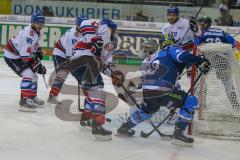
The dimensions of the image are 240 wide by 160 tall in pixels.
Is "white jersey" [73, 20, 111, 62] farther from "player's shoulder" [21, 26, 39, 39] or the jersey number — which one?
the jersey number

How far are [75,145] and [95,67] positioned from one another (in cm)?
84

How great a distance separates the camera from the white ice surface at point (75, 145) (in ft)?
13.0

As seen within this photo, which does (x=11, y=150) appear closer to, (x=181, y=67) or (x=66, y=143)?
(x=66, y=143)

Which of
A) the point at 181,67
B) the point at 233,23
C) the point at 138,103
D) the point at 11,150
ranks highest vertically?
the point at 233,23

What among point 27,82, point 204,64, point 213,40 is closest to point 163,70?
point 204,64

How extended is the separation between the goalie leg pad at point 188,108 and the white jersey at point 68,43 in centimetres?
194

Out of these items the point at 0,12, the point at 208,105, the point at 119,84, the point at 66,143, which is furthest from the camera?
the point at 0,12

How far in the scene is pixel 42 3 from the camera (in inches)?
450

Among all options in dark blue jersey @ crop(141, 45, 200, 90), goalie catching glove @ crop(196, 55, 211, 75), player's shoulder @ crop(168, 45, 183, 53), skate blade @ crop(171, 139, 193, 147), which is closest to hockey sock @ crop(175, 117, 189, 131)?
skate blade @ crop(171, 139, 193, 147)

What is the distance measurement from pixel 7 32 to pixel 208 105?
20.4 feet

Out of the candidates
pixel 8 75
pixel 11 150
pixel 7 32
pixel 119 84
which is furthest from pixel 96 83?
pixel 7 32

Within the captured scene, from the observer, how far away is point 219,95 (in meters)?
5.29

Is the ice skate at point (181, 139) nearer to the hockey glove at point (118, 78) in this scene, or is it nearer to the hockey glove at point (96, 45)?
the hockey glove at point (118, 78)

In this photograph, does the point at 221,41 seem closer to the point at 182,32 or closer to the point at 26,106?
the point at 182,32
